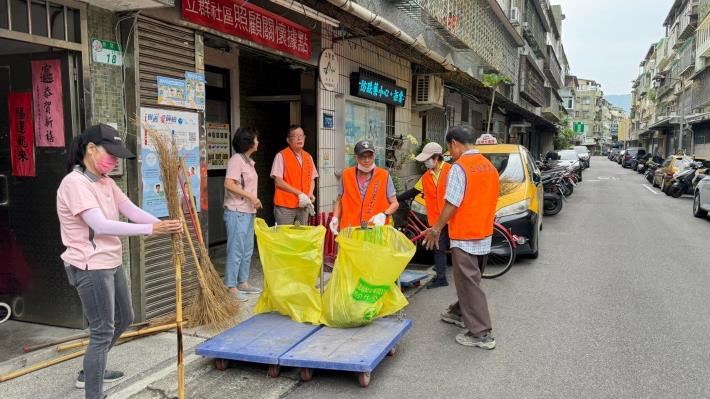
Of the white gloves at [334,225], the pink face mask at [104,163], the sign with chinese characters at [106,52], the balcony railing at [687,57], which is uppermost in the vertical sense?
the balcony railing at [687,57]

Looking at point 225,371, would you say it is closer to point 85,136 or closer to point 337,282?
point 337,282

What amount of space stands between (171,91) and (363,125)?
183 inches

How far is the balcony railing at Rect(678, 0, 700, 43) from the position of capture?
4272 centimetres

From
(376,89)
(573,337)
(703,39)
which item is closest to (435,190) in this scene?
(573,337)

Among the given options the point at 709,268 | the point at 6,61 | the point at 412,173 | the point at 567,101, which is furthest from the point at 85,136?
the point at 567,101

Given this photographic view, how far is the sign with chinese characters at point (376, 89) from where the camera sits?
8.57m

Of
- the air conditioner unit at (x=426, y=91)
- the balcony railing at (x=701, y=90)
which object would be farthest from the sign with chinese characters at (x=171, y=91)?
the balcony railing at (x=701, y=90)

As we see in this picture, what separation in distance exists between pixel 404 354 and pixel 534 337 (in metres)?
1.25

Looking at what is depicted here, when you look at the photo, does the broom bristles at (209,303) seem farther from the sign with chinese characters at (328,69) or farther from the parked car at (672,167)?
the parked car at (672,167)

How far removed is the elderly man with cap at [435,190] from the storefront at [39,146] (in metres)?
3.66

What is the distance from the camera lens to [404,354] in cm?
427

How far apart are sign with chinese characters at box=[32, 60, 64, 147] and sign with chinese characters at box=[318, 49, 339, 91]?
3.92 metres

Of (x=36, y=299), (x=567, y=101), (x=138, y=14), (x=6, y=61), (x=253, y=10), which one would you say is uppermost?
(x=567, y=101)

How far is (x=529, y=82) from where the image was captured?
2394 cm
